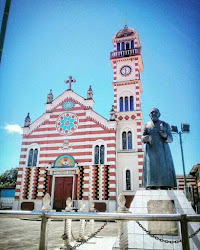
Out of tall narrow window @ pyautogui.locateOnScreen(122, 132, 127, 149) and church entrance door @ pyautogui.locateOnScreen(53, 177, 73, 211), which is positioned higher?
tall narrow window @ pyautogui.locateOnScreen(122, 132, 127, 149)

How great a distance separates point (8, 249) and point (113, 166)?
559 inches

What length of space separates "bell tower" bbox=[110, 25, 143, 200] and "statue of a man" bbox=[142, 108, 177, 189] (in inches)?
523

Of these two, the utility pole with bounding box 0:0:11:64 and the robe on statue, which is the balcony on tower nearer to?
the robe on statue

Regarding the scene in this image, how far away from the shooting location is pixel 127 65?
2500cm

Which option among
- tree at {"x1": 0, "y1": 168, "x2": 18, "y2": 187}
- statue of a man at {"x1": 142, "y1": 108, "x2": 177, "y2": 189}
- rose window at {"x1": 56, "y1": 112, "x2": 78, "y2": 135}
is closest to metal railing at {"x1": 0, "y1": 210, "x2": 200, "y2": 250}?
statue of a man at {"x1": 142, "y1": 108, "x2": 177, "y2": 189}

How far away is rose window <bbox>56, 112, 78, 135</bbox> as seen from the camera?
22.7m

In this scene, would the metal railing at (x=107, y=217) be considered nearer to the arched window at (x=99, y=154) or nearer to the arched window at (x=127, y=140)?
the arched window at (x=99, y=154)

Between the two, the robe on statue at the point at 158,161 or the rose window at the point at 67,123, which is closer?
the robe on statue at the point at 158,161

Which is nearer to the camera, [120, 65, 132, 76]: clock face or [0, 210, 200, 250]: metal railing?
[0, 210, 200, 250]: metal railing

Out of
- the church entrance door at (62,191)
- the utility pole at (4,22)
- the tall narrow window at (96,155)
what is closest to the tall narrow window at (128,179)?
the tall narrow window at (96,155)

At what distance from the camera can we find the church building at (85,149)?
20.0 metres

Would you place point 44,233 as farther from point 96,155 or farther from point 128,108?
point 128,108

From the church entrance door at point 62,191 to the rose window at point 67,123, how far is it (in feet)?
16.8

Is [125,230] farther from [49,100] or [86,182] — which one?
[49,100]
